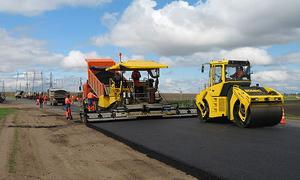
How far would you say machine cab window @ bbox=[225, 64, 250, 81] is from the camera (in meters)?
12.8

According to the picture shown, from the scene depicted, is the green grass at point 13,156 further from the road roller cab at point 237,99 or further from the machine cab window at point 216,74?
the machine cab window at point 216,74

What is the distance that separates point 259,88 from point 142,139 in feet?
→ 14.5

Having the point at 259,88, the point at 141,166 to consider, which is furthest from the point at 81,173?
the point at 259,88

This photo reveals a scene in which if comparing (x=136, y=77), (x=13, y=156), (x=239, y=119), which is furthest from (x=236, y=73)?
(x=13, y=156)

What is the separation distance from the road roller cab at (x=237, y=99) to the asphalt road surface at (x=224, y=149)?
1.41ft

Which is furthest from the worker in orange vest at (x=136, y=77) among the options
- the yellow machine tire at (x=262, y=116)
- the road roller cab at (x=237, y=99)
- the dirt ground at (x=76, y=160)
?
the yellow machine tire at (x=262, y=116)

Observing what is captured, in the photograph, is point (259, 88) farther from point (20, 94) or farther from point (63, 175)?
point (20, 94)

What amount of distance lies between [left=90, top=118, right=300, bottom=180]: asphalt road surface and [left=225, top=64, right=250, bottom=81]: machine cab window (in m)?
1.97

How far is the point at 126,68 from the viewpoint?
648 inches

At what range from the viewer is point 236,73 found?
12.8 metres

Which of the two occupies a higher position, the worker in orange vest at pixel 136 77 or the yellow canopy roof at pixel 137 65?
the yellow canopy roof at pixel 137 65

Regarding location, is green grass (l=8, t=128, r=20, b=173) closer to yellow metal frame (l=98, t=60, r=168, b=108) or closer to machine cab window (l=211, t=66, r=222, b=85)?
yellow metal frame (l=98, t=60, r=168, b=108)

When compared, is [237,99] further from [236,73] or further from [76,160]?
[76,160]

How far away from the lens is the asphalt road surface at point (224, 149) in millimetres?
6027
